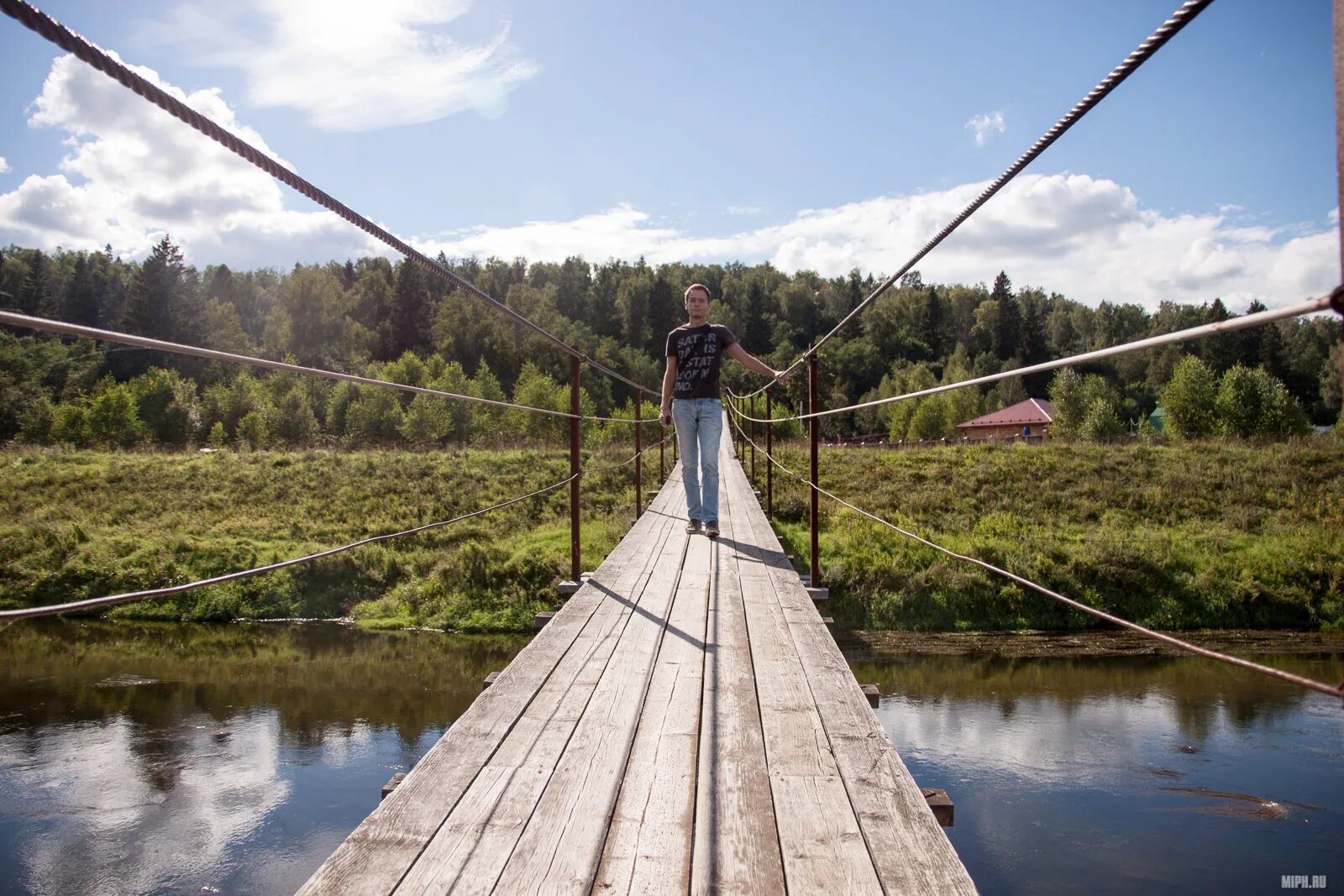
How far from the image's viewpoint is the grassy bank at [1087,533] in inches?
492

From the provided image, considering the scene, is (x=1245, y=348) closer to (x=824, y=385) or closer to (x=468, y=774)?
(x=824, y=385)

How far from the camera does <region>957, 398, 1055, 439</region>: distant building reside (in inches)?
2125

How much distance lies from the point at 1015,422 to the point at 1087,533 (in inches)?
1652

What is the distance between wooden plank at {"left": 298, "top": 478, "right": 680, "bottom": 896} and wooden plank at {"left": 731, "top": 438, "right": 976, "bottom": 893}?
768 millimetres

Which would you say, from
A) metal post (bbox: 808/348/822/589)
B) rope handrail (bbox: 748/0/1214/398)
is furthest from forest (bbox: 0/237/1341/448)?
rope handrail (bbox: 748/0/1214/398)

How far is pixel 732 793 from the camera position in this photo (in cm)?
173

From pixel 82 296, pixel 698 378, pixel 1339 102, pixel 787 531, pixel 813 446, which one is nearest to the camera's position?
pixel 1339 102

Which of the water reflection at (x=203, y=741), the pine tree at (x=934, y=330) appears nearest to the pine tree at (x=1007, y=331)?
the pine tree at (x=934, y=330)

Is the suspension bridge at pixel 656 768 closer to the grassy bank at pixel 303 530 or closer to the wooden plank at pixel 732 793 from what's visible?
the wooden plank at pixel 732 793

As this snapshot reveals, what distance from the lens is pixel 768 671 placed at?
2.58 meters

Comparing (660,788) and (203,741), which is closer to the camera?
(660,788)

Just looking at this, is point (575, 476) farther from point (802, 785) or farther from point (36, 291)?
point (36, 291)

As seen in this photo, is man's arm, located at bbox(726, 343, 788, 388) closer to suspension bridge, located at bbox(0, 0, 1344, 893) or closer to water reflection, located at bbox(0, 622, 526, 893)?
suspension bridge, located at bbox(0, 0, 1344, 893)

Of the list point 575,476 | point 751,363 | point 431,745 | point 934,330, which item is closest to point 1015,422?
point 934,330
